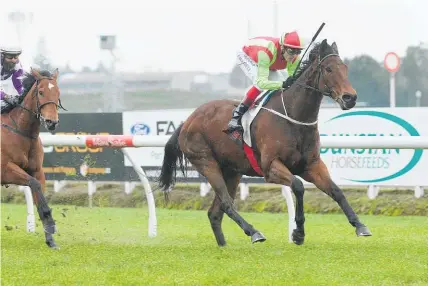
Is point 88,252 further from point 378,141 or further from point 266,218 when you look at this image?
point 266,218

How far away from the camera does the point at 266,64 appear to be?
265 inches

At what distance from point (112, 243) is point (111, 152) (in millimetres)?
4979

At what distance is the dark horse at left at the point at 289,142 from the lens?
20.9 ft

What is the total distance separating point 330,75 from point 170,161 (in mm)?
1925

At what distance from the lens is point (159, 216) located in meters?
10.1

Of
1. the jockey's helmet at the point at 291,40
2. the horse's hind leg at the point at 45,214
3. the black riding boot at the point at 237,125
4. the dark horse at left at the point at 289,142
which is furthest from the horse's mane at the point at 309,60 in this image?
the horse's hind leg at the point at 45,214

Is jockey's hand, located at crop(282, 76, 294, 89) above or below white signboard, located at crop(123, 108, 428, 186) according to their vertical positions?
above

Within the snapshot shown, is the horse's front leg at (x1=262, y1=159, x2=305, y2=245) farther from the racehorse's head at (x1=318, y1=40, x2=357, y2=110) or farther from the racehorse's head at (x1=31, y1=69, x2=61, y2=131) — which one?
the racehorse's head at (x1=31, y1=69, x2=61, y2=131)

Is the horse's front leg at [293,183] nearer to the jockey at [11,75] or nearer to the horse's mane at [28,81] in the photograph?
the horse's mane at [28,81]

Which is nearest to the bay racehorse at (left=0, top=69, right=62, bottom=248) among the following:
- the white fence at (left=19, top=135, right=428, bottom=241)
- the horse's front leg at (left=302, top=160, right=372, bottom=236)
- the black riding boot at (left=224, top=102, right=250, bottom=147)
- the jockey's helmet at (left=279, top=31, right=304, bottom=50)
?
the white fence at (left=19, top=135, right=428, bottom=241)

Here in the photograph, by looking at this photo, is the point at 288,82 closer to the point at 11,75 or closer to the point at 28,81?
the point at 28,81

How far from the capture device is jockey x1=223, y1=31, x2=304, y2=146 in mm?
6711

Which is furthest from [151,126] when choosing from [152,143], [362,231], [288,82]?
[362,231]

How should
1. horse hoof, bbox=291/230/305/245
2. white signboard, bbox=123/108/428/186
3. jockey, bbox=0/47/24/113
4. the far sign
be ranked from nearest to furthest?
1. horse hoof, bbox=291/230/305/245
2. jockey, bbox=0/47/24/113
3. white signboard, bbox=123/108/428/186
4. the far sign
